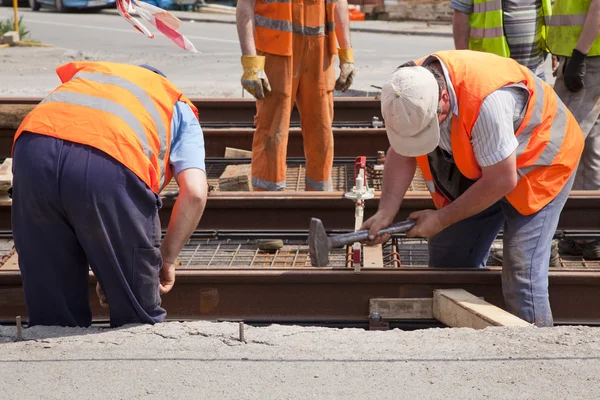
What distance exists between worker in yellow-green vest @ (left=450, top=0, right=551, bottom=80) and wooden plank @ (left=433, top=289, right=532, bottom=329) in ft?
8.68

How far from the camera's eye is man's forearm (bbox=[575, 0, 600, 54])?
6.06 metres

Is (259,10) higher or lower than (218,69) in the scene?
higher

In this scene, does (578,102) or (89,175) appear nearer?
(89,175)

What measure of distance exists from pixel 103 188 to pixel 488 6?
3.96 m

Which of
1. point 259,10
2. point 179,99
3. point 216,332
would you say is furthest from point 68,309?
point 259,10

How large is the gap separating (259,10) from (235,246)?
1726 mm

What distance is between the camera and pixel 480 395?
320 centimetres

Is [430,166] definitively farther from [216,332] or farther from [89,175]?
[89,175]

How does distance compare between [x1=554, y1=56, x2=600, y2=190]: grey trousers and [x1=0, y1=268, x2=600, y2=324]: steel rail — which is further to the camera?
[x1=554, y1=56, x2=600, y2=190]: grey trousers

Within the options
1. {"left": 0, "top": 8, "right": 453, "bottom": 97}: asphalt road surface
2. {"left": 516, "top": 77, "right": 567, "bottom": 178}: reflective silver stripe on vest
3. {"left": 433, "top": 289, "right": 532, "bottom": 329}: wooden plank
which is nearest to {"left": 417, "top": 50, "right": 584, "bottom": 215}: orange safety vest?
{"left": 516, "top": 77, "right": 567, "bottom": 178}: reflective silver stripe on vest

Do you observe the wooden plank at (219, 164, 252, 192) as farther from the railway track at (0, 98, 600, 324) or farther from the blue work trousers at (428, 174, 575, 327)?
the blue work trousers at (428, 174, 575, 327)

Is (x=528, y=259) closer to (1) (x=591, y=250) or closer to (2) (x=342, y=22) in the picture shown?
(1) (x=591, y=250)

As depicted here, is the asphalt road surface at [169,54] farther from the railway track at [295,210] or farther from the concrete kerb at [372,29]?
the railway track at [295,210]

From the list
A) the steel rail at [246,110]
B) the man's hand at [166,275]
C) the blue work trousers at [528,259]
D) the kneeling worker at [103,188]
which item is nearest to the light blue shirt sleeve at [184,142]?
the kneeling worker at [103,188]
